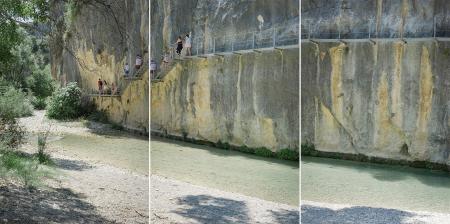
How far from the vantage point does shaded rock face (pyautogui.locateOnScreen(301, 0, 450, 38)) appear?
356 cm

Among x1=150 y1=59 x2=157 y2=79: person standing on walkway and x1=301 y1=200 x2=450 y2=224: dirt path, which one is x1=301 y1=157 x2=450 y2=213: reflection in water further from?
x1=150 y1=59 x2=157 y2=79: person standing on walkway

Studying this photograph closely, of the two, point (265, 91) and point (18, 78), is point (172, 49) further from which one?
point (18, 78)

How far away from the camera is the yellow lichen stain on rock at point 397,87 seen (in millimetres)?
4935

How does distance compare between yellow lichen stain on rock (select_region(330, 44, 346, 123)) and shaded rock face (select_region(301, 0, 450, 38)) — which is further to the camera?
yellow lichen stain on rock (select_region(330, 44, 346, 123))

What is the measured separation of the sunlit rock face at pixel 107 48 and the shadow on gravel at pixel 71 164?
0.49 metres

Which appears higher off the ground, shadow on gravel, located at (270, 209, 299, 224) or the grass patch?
the grass patch

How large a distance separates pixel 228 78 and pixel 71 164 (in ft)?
5.14

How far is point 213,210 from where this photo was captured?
354 cm

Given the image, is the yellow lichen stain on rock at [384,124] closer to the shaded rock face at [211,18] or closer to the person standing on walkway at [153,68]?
the shaded rock face at [211,18]

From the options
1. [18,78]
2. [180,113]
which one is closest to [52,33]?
[18,78]

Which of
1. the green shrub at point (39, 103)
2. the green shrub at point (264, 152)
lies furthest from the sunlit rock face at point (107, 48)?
the green shrub at point (264, 152)

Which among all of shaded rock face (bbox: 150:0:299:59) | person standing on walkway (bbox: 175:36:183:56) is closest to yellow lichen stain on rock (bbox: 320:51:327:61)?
shaded rock face (bbox: 150:0:299:59)

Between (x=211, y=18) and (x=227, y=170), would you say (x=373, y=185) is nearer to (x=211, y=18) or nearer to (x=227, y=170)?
(x=227, y=170)

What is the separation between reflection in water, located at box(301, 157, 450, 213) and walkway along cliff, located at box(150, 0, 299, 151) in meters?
0.48
